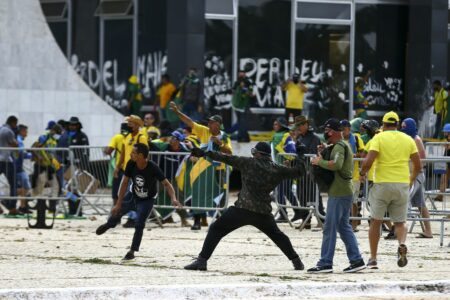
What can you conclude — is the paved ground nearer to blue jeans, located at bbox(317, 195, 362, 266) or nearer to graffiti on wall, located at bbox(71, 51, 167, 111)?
blue jeans, located at bbox(317, 195, 362, 266)

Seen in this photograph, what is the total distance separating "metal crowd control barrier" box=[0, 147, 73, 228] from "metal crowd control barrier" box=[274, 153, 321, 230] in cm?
411

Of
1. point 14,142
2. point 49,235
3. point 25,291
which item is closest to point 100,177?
point 14,142

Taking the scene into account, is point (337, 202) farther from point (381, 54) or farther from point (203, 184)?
point (381, 54)

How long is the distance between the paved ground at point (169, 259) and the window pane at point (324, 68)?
460 inches

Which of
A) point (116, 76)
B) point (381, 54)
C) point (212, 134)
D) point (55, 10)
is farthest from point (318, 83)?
point (212, 134)

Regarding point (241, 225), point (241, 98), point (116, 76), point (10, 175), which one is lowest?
point (10, 175)

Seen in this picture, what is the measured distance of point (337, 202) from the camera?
1574 cm

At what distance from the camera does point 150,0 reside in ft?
109

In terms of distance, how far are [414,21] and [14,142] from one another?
40.3 feet

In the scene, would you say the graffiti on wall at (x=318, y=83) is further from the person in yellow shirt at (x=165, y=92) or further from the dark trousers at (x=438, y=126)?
the person in yellow shirt at (x=165, y=92)

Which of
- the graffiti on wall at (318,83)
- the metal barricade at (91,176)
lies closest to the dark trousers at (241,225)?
the metal barricade at (91,176)

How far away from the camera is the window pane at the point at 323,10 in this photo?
113ft

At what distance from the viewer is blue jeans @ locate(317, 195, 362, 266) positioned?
15656 mm

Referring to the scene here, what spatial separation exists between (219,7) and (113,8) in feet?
8.32
